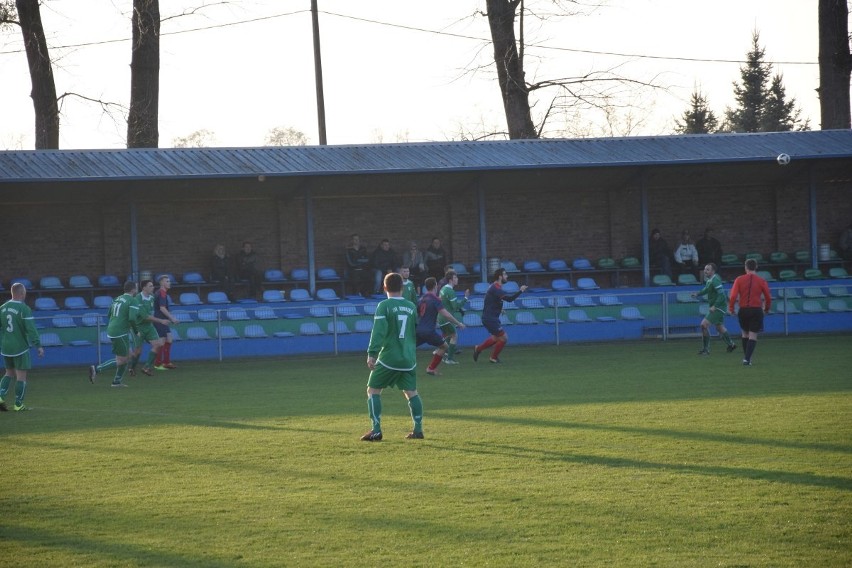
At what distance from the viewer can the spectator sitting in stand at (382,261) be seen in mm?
26719

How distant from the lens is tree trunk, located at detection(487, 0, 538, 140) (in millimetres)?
33594

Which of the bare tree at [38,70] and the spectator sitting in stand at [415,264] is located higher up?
the bare tree at [38,70]

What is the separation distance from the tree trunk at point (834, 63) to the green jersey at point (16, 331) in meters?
26.7

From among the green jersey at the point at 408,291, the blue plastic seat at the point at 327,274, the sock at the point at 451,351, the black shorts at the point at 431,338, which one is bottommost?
the sock at the point at 451,351

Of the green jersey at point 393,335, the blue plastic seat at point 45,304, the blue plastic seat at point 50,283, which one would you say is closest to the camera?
the green jersey at point 393,335

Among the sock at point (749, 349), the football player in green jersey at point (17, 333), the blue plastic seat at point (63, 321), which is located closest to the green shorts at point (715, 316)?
the sock at point (749, 349)

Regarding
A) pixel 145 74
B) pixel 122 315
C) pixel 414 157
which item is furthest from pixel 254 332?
pixel 145 74

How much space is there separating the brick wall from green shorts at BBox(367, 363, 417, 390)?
1692 centimetres

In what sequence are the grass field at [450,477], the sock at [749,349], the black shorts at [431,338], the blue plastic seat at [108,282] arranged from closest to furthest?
the grass field at [450,477]
the black shorts at [431,338]
the sock at [749,349]
the blue plastic seat at [108,282]

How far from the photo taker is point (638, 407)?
43.5ft

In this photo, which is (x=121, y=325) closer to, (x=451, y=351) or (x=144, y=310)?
(x=144, y=310)

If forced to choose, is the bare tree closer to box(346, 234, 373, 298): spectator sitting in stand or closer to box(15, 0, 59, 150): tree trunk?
box(15, 0, 59, 150): tree trunk

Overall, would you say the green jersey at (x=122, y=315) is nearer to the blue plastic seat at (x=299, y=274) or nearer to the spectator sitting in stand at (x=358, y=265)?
the spectator sitting in stand at (x=358, y=265)

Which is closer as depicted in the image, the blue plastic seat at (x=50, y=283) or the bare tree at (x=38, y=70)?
the blue plastic seat at (x=50, y=283)
